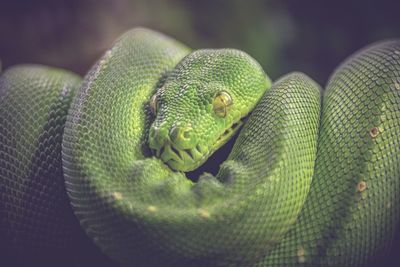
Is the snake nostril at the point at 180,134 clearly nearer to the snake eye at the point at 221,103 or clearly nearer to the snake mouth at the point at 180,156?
the snake mouth at the point at 180,156

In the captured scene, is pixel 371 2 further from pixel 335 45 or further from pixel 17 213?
pixel 17 213

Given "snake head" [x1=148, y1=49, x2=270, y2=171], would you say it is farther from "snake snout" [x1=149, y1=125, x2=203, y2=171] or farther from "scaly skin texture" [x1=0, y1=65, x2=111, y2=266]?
"scaly skin texture" [x1=0, y1=65, x2=111, y2=266]

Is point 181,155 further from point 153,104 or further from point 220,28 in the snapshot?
point 220,28

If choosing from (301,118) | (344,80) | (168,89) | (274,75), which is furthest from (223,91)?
(274,75)

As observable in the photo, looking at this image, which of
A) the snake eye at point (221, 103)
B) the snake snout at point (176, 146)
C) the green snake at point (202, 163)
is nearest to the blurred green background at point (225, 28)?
the green snake at point (202, 163)

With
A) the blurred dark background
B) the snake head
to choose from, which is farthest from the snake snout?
the blurred dark background

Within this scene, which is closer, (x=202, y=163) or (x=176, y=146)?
(x=176, y=146)

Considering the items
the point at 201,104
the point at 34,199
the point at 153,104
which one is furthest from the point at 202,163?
the point at 34,199

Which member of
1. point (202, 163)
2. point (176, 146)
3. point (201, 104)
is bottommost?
point (202, 163)
